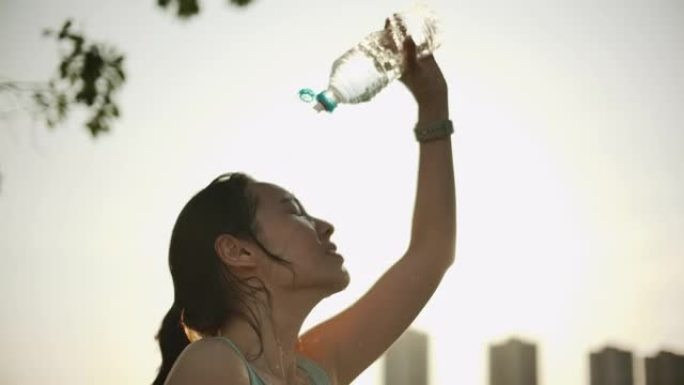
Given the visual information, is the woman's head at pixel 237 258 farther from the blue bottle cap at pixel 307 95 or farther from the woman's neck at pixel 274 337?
the blue bottle cap at pixel 307 95

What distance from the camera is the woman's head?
191cm

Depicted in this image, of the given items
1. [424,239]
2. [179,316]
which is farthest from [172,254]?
[424,239]

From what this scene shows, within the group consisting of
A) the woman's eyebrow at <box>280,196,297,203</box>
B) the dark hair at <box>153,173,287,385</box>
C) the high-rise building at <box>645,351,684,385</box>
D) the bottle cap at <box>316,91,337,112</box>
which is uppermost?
the bottle cap at <box>316,91,337,112</box>

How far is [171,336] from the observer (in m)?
2.01

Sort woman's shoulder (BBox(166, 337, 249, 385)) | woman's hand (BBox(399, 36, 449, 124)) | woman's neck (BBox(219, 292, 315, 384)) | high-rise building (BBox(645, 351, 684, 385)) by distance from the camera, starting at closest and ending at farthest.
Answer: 1. woman's shoulder (BBox(166, 337, 249, 385))
2. woman's neck (BBox(219, 292, 315, 384))
3. woman's hand (BBox(399, 36, 449, 124))
4. high-rise building (BBox(645, 351, 684, 385))

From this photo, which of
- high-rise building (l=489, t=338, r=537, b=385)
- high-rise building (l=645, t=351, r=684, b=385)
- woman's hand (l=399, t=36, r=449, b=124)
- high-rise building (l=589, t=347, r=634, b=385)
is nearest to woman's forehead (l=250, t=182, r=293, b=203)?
woman's hand (l=399, t=36, r=449, b=124)

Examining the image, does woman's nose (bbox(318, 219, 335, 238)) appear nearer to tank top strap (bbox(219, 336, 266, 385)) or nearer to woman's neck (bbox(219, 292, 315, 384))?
woman's neck (bbox(219, 292, 315, 384))

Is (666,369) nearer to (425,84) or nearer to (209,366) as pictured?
(425,84)

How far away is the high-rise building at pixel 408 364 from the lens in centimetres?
1630

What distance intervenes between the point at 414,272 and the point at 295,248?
0.37 m

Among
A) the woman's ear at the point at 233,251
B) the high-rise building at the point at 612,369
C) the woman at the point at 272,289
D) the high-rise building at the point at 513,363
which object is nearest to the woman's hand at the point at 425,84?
the woman at the point at 272,289

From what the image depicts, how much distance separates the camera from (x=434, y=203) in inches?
87.7

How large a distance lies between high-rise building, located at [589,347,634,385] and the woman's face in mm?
11293

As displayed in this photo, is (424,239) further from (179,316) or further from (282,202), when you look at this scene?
(179,316)
